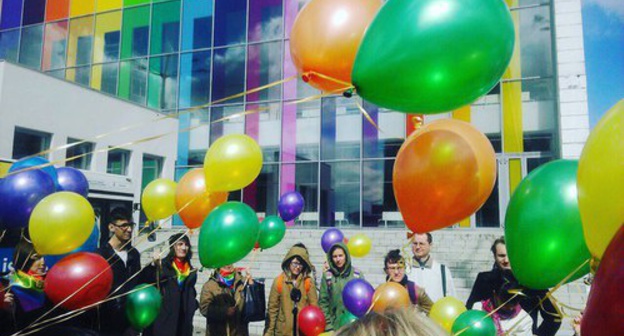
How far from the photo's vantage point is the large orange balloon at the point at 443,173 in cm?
268

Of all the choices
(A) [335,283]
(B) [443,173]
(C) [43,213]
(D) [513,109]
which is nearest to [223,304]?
(A) [335,283]

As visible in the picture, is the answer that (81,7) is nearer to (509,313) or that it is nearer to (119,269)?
(119,269)

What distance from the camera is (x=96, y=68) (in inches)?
762

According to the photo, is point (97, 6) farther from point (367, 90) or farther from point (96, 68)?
point (367, 90)

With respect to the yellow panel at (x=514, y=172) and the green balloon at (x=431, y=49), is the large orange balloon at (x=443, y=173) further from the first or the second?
the yellow panel at (x=514, y=172)

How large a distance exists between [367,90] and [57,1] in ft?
71.7

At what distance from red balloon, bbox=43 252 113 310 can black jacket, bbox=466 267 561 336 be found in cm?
281

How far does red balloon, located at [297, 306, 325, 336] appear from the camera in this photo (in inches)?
180

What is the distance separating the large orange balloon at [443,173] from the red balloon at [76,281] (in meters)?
2.07

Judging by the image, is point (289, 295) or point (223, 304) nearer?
point (223, 304)

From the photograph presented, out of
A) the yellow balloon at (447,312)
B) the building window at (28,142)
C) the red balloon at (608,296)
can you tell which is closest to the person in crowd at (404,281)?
the yellow balloon at (447,312)

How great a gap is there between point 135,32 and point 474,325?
18.9m

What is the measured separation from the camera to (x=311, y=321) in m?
4.61

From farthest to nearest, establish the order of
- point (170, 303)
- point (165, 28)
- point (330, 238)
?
point (165, 28), point (330, 238), point (170, 303)
